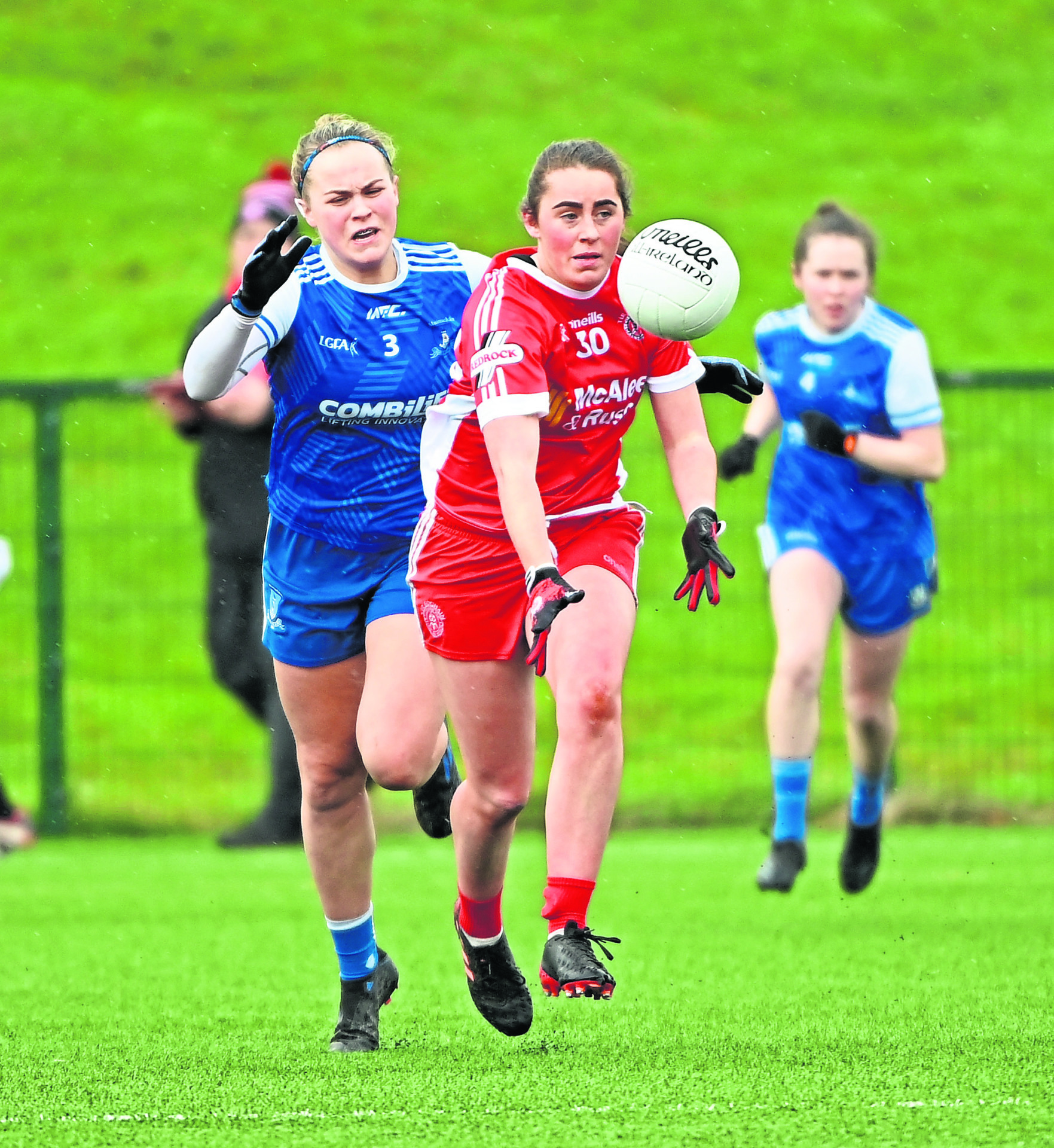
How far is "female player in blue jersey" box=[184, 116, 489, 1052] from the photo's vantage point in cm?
522

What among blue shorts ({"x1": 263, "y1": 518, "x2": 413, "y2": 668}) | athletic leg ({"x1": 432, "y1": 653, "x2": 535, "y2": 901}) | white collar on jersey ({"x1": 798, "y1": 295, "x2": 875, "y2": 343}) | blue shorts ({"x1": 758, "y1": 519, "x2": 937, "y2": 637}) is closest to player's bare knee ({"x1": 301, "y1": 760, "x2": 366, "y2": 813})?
blue shorts ({"x1": 263, "y1": 518, "x2": 413, "y2": 668})

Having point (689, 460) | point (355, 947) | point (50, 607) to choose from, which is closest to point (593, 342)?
point (689, 460)

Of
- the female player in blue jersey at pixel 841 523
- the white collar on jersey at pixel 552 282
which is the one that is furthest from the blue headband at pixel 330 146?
the female player in blue jersey at pixel 841 523

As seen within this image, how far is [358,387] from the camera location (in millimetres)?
5270

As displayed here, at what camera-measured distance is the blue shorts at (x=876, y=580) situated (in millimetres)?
8117

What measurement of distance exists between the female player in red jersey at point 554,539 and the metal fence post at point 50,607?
686 centimetres

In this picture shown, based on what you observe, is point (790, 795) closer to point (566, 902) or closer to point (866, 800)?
point (866, 800)

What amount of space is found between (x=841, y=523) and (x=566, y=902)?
11.6 feet

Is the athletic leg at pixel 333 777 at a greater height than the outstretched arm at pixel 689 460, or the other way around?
the outstretched arm at pixel 689 460

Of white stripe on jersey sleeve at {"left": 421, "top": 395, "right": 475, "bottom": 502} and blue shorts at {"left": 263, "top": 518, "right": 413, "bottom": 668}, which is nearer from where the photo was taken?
white stripe on jersey sleeve at {"left": 421, "top": 395, "right": 475, "bottom": 502}

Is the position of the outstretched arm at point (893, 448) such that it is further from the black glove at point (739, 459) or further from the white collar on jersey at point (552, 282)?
the white collar on jersey at point (552, 282)

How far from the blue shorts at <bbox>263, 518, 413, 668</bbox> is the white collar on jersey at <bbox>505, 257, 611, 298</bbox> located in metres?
0.89

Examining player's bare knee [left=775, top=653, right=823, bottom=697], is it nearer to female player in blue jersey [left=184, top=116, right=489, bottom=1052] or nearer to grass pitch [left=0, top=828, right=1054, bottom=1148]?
grass pitch [left=0, top=828, right=1054, bottom=1148]

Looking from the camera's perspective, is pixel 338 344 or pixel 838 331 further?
pixel 838 331
